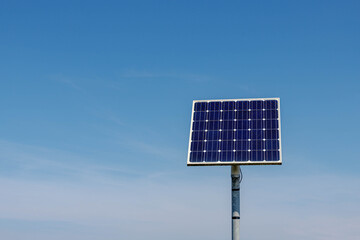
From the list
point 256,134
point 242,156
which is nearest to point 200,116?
point 256,134

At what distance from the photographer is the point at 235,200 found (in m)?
33.1

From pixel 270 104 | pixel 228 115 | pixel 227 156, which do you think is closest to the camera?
pixel 227 156

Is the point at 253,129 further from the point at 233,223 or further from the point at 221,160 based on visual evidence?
the point at 233,223

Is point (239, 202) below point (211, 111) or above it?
below

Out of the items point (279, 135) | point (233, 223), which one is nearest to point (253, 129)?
point (279, 135)

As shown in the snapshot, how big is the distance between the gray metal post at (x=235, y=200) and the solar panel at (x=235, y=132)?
1398mm

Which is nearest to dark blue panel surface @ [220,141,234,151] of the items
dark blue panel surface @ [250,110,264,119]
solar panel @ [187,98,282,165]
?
solar panel @ [187,98,282,165]

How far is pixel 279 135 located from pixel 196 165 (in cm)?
612

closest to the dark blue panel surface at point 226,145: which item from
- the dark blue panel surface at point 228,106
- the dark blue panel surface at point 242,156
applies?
the dark blue panel surface at point 242,156

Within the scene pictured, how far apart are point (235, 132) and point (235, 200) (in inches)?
190

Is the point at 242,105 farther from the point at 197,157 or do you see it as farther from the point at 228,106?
the point at 197,157

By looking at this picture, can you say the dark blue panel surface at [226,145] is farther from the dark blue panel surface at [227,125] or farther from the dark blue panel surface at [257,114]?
the dark blue panel surface at [257,114]

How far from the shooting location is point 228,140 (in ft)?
110

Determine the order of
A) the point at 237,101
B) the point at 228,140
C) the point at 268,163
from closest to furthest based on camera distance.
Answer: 1. the point at 268,163
2. the point at 228,140
3. the point at 237,101
